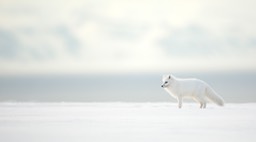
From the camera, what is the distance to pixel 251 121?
287 inches

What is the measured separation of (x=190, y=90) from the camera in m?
12.7

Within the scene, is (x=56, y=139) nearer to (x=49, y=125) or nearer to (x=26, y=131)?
(x=26, y=131)

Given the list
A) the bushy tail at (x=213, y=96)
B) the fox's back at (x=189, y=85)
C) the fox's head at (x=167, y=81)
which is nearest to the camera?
the fox's back at (x=189, y=85)

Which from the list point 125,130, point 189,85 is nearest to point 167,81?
point 189,85

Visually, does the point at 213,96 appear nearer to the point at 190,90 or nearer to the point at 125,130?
the point at 190,90

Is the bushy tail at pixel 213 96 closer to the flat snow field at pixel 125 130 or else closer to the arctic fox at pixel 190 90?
the arctic fox at pixel 190 90

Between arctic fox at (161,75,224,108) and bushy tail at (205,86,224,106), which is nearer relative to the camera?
arctic fox at (161,75,224,108)

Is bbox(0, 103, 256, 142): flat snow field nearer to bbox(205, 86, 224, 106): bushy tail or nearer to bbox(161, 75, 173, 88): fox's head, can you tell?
bbox(161, 75, 173, 88): fox's head

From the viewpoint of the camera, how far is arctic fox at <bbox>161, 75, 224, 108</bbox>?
12.7 metres

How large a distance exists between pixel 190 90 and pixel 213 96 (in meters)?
0.97

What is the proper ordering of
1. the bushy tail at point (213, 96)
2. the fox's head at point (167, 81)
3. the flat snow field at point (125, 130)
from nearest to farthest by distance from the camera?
the flat snow field at point (125, 130), the fox's head at point (167, 81), the bushy tail at point (213, 96)

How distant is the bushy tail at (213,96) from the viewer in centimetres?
1314

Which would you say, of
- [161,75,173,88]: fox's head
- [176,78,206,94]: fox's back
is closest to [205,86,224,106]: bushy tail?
[176,78,206,94]: fox's back

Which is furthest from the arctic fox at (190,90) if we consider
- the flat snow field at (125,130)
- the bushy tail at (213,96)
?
the flat snow field at (125,130)
